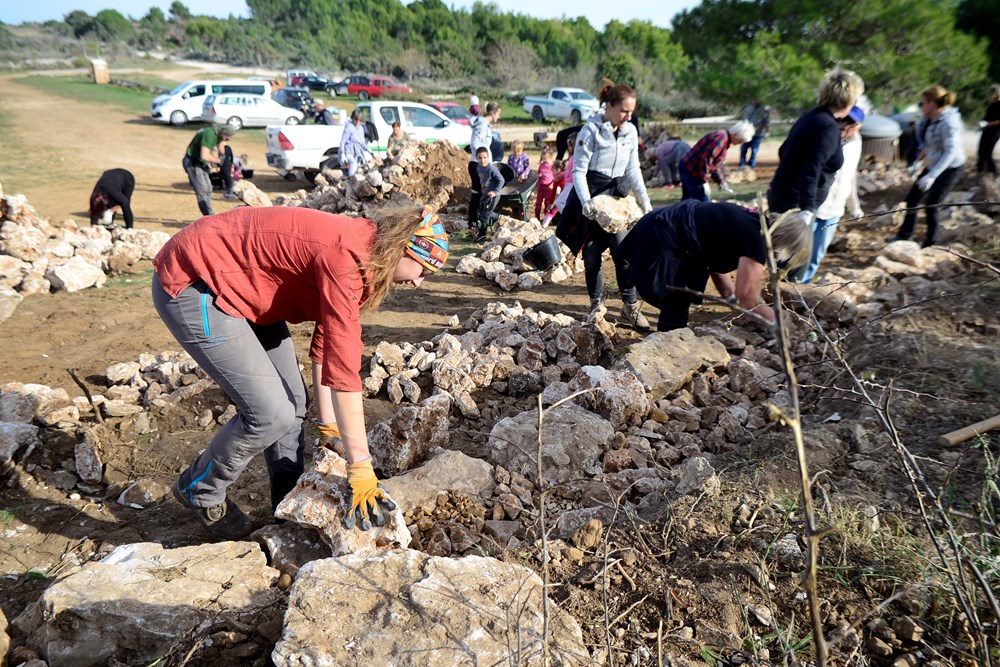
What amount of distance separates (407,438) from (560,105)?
23.9 m


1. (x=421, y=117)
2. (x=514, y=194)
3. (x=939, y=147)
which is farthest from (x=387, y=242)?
→ (x=421, y=117)

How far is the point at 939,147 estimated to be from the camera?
5.65m

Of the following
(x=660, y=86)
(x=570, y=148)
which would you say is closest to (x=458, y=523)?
(x=570, y=148)

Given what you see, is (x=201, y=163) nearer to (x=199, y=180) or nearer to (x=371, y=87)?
(x=199, y=180)

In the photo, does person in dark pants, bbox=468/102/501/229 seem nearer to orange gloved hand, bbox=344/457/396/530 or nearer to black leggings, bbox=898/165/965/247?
black leggings, bbox=898/165/965/247

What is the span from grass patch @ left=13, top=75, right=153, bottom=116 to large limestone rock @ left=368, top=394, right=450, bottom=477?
2360cm

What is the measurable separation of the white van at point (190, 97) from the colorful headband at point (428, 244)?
70.7 ft

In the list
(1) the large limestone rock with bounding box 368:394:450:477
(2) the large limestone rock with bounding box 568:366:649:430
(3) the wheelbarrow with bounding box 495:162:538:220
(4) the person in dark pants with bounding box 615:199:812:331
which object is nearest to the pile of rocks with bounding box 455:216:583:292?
(3) the wheelbarrow with bounding box 495:162:538:220

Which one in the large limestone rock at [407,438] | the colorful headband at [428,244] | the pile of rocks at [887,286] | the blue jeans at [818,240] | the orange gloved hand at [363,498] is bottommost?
the large limestone rock at [407,438]

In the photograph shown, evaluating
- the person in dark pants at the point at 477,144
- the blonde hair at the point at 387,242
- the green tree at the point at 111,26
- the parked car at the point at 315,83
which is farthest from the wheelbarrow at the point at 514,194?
the green tree at the point at 111,26

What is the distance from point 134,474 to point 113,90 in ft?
102

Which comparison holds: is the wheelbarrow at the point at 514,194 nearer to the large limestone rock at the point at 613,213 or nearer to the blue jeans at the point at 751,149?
the large limestone rock at the point at 613,213

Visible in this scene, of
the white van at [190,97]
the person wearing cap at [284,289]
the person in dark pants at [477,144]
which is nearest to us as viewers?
the person wearing cap at [284,289]

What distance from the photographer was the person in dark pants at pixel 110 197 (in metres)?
8.25
